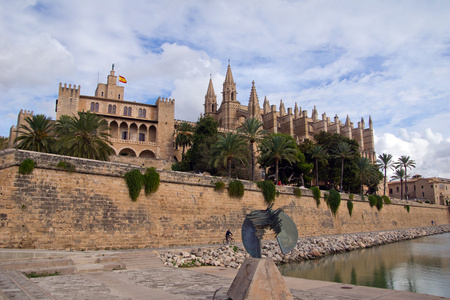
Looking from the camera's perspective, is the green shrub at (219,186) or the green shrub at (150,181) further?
the green shrub at (219,186)

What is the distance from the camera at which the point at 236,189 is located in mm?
21562

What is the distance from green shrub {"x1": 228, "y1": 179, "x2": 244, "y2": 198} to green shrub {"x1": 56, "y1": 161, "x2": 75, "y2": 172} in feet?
31.2

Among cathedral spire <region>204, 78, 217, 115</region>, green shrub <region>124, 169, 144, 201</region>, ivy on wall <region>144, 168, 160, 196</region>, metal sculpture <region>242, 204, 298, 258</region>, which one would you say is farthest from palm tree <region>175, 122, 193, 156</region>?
metal sculpture <region>242, 204, 298, 258</region>

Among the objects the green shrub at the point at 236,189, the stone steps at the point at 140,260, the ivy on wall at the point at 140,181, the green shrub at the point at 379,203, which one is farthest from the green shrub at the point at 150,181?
the green shrub at the point at 379,203

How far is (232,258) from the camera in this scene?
50.6 ft

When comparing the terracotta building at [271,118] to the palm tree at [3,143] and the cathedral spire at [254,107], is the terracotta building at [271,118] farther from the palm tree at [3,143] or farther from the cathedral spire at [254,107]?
the palm tree at [3,143]

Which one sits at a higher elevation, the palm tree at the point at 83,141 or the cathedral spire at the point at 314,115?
the cathedral spire at the point at 314,115

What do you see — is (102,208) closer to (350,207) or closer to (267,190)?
(267,190)

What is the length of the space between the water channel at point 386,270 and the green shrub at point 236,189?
5.69m

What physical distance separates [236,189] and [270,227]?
538 inches

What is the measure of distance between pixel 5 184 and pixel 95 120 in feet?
39.6

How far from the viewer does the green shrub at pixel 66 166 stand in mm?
14747

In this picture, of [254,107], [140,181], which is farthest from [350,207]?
[254,107]

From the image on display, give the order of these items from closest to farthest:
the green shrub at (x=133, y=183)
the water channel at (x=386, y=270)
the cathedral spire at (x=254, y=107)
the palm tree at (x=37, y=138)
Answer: the water channel at (x=386, y=270), the green shrub at (x=133, y=183), the palm tree at (x=37, y=138), the cathedral spire at (x=254, y=107)
